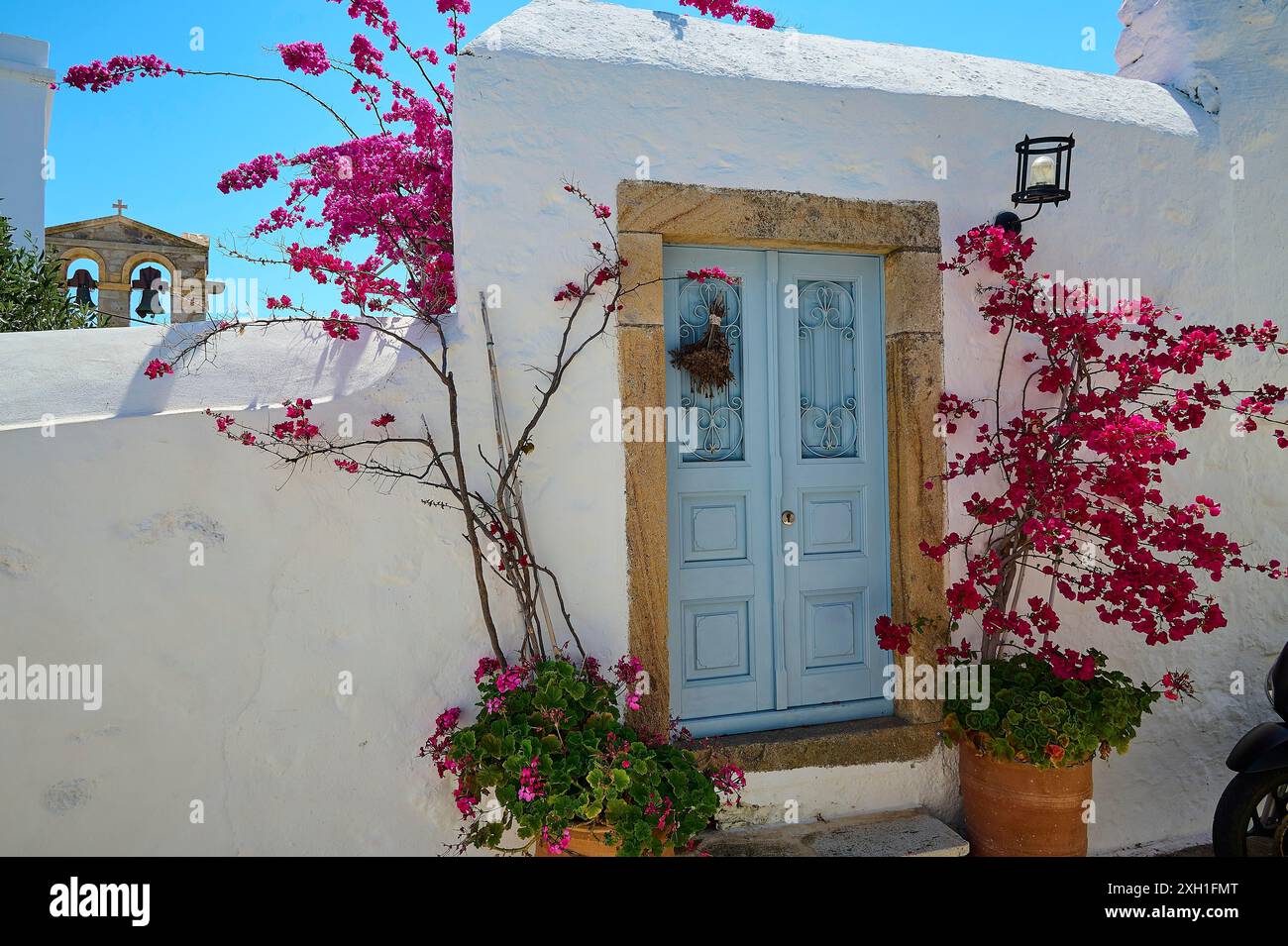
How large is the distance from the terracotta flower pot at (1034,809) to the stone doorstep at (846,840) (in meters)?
0.15

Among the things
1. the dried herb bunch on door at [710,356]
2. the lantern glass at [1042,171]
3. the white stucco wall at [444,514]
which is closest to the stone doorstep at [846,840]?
the white stucco wall at [444,514]

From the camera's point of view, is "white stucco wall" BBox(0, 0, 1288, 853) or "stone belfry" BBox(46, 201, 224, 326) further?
"stone belfry" BBox(46, 201, 224, 326)

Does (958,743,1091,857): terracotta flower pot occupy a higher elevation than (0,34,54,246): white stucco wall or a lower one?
lower

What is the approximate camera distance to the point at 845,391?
134 inches

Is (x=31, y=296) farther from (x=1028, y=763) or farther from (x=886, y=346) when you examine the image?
(x=1028, y=763)

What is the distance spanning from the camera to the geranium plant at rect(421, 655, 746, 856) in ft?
7.86

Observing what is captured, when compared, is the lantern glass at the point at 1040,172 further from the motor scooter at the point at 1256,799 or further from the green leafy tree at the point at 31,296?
the green leafy tree at the point at 31,296

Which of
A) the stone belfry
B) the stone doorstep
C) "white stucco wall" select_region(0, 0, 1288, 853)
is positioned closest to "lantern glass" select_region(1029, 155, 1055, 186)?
"white stucco wall" select_region(0, 0, 1288, 853)

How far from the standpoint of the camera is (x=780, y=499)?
3.28 meters

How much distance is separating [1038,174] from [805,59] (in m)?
0.99

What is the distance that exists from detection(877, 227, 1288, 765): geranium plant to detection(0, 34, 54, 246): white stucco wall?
8.87m

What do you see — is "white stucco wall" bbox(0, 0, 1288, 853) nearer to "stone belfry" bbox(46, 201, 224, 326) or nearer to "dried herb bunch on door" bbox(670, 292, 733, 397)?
"dried herb bunch on door" bbox(670, 292, 733, 397)

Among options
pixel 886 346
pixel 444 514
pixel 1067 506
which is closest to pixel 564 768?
pixel 444 514
